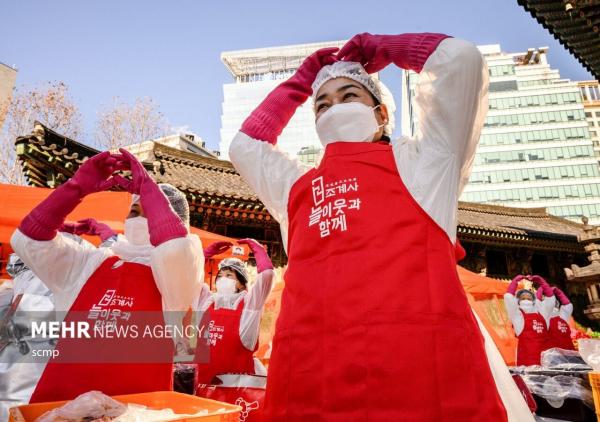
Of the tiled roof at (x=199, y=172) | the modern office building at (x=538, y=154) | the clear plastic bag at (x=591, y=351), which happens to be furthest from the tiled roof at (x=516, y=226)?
the modern office building at (x=538, y=154)

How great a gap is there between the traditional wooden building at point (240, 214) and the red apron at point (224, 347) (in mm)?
5201

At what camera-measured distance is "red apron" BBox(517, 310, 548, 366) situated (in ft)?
21.2

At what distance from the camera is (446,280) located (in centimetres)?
132

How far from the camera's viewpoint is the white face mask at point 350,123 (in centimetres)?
171

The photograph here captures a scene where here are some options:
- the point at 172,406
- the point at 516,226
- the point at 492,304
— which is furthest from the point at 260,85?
the point at 172,406

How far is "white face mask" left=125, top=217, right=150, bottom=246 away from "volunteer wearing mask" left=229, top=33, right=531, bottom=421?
1.02m

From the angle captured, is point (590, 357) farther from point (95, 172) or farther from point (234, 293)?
point (95, 172)

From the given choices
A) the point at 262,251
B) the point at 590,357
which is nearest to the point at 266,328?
the point at 262,251

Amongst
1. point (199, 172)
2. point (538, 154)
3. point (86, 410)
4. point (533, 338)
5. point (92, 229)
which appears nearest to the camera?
point (86, 410)

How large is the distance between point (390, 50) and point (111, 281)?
1935mm

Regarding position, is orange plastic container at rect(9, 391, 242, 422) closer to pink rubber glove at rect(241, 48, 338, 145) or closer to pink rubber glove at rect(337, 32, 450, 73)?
pink rubber glove at rect(241, 48, 338, 145)

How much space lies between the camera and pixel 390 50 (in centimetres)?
169

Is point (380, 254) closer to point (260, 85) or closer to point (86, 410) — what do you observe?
point (86, 410)

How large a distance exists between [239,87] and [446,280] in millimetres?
62023
